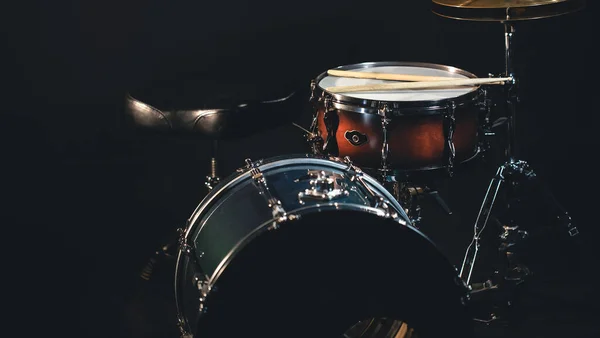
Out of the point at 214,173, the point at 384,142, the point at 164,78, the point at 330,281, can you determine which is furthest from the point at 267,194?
the point at 164,78

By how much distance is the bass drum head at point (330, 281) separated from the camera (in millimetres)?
2107

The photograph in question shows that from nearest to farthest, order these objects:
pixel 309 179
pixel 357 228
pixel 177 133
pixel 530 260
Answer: pixel 357 228
pixel 309 179
pixel 177 133
pixel 530 260

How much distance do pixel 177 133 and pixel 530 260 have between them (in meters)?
1.37

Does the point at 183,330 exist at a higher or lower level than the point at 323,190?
lower

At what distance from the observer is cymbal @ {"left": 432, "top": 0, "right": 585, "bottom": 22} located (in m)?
2.69

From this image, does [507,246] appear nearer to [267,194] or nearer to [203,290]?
[267,194]

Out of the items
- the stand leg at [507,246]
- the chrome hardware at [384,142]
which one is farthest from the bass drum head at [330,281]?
the stand leg at [507,246]

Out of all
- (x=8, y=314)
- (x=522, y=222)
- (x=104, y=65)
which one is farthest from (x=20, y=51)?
(x=522, y=222)

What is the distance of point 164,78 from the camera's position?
340 centimetres

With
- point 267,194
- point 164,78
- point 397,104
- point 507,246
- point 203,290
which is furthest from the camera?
point 164,78

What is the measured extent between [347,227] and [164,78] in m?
1.50

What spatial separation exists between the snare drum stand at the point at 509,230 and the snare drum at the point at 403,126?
26 cm

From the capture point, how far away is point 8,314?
303 centimetres

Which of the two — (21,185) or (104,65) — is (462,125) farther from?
(21,185)
